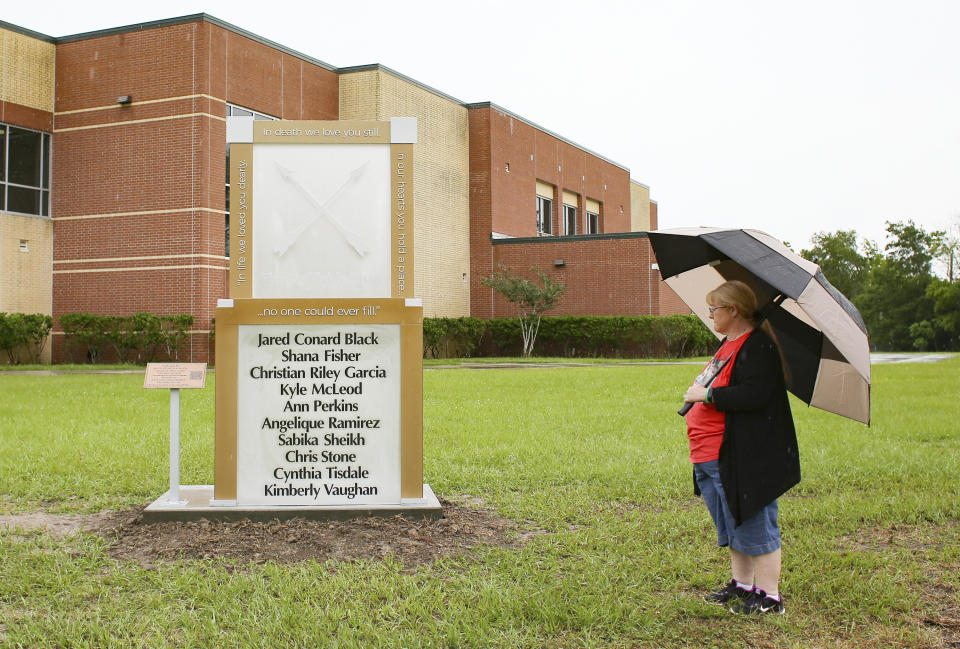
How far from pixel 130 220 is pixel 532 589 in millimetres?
22132

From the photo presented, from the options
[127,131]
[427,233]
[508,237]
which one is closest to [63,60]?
[127,131]

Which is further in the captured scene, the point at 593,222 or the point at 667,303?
the point at 593,222

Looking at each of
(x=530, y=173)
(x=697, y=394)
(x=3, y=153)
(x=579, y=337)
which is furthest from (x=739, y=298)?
(x=530, y=173)

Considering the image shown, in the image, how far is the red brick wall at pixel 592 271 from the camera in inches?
1254

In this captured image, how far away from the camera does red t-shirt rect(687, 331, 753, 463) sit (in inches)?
156

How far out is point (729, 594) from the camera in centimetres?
414

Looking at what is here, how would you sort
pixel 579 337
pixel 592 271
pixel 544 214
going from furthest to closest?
1. pixel 544 214
2. pixel 592 271
3. pixel 579 337

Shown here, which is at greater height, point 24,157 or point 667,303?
point 24,157

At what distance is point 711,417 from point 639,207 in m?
47.5

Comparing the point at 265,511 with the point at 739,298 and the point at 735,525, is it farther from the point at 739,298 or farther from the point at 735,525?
the point at 739,298

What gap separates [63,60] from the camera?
2439 cm

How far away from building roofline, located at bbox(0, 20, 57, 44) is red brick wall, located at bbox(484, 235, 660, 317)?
1635 cm

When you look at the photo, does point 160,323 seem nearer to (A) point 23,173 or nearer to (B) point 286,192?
(A) point 23,173

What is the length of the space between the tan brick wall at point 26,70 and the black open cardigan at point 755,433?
2426cm
